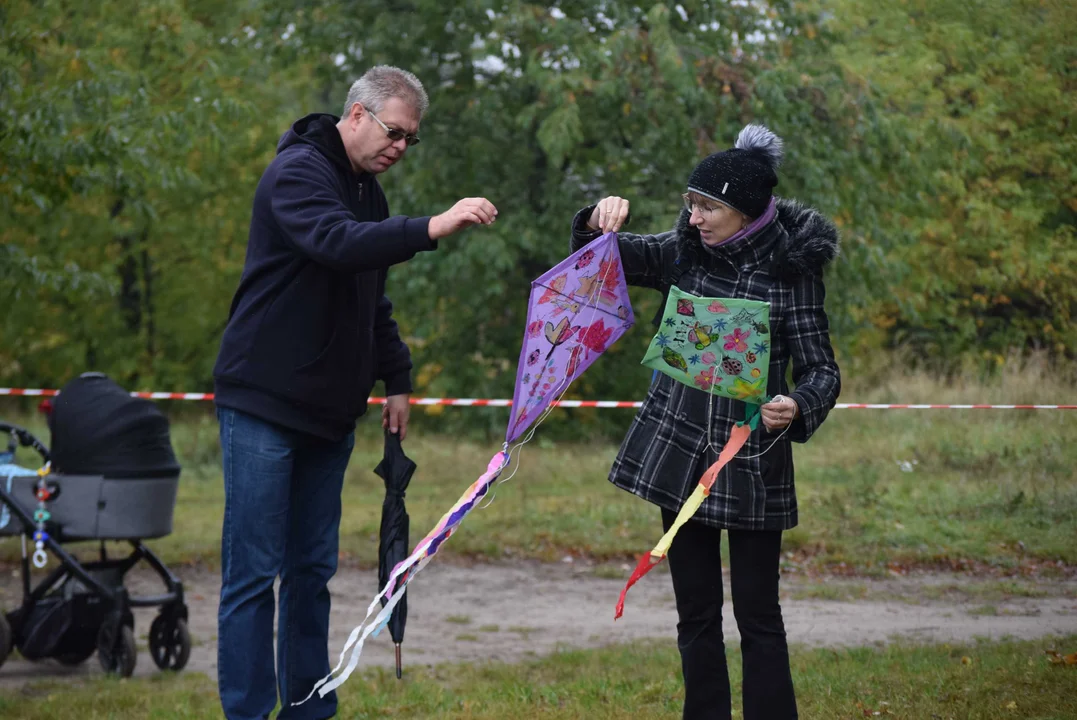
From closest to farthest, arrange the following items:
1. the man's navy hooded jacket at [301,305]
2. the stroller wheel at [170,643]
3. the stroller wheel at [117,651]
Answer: the man's navy hooded jacket at [301,305], the stroller wheel at [117,651], the stroller wheel at [170,643]

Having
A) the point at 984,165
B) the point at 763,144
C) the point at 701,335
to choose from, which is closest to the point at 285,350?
Result: the point at 701,335

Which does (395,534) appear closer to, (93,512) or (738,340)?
(738,340)

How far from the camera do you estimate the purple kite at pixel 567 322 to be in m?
3.99

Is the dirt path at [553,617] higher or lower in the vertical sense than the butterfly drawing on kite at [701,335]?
lower

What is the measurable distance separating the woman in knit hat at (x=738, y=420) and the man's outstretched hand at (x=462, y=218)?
1.60 ft

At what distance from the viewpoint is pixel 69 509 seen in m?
6.20

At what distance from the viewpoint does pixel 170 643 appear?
256 inches

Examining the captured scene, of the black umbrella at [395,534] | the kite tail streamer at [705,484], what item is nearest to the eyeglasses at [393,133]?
the black umbrella at [395,534]

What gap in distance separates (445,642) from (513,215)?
845 cm

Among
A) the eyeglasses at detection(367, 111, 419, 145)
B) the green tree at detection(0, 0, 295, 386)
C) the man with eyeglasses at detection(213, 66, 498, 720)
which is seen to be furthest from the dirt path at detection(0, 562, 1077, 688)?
the green tree at detection(0, 0, 295, 386)

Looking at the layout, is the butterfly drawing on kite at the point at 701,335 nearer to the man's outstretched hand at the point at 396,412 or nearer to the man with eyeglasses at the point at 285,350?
the man with eyeglasses at the point at 285,350

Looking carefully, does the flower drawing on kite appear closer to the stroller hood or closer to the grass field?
the grass field

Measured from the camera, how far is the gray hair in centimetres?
402

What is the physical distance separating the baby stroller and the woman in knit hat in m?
3.20
